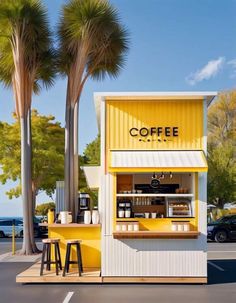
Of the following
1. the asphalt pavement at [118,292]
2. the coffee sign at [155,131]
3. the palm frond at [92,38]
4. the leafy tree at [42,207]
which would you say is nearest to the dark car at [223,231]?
the palm frond at [92,38]

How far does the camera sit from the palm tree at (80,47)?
15.7 metres

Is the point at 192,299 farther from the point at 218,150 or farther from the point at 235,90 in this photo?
the point at 235,90

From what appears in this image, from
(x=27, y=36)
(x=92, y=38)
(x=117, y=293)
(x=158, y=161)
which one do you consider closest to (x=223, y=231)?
(x=92, y=38)

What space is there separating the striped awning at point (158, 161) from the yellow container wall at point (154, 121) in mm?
195

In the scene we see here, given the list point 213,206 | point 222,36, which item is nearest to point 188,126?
point 222,36

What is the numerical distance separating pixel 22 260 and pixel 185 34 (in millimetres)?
10605

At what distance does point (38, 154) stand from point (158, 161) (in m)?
19.1

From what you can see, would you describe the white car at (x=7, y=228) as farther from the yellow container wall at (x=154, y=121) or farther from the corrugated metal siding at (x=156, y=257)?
the yellow container wall at (x=154, y=121)

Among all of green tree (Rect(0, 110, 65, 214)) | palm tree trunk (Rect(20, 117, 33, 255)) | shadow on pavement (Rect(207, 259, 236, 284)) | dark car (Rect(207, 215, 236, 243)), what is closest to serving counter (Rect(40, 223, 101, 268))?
shadow on pavement (Rect(207, 259, 236, 284))

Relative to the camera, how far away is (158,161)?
34.9ft

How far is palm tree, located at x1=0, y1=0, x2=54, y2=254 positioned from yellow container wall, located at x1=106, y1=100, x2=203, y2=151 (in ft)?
21.8

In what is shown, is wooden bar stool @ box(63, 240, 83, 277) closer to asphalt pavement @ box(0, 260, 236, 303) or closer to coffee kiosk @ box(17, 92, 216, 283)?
coffee kiosk @ box(17, 92, 216, 283)

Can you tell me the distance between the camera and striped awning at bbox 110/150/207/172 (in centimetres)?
1046

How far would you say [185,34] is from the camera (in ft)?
64.5
